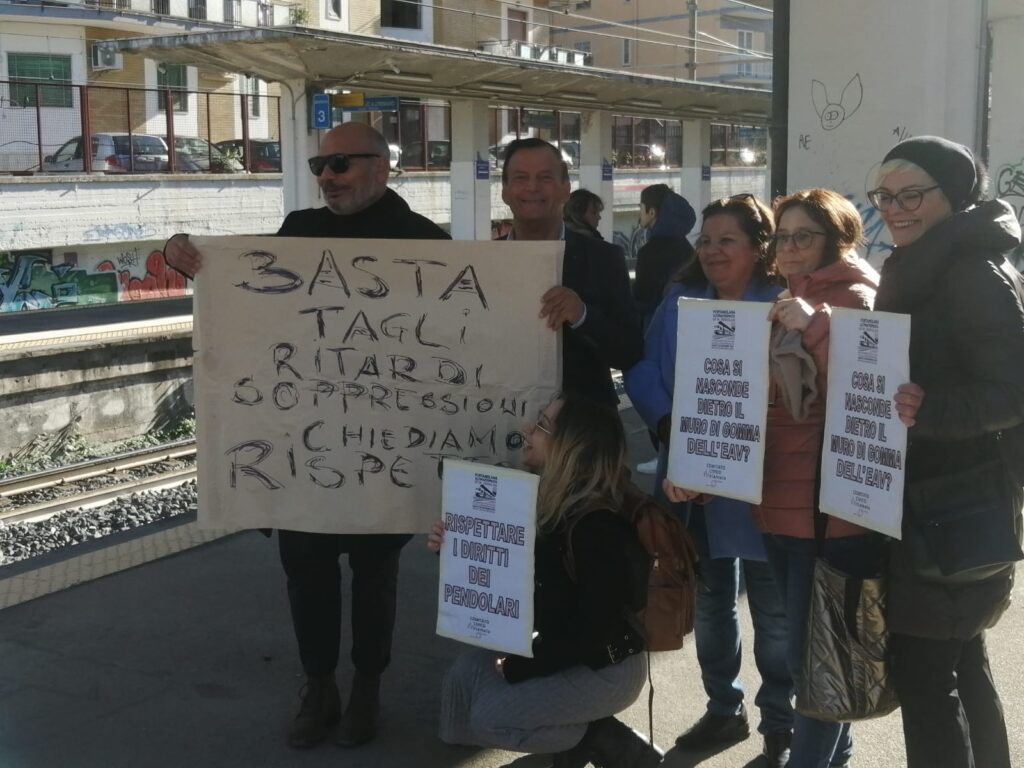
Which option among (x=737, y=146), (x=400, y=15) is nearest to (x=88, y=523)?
(x=737, y=146)

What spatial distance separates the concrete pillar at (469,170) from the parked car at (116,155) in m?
8.57

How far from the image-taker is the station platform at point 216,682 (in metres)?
4.15

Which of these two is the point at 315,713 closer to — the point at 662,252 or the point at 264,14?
the point at 662,252

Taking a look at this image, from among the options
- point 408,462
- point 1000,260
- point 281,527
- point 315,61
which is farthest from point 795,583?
point 315,61

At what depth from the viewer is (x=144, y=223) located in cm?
2808

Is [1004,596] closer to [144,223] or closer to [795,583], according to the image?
[795,583]

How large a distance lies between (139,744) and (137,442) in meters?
12.3

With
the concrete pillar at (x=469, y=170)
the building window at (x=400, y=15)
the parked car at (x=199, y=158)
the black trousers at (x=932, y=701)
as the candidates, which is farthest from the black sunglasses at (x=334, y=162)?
the building window at (x=400, y=15)

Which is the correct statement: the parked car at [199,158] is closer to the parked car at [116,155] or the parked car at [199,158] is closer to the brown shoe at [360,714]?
the parked car at [116,155]

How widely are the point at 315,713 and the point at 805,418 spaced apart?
1971mm

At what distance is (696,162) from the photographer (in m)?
31.2

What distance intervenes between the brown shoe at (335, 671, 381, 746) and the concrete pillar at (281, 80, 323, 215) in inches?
564

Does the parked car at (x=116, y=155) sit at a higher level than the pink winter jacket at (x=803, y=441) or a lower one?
higher

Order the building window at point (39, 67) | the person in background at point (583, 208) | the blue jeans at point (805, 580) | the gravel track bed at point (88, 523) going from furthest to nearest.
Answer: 1. the building window at point (39, 67)
2. the gravel track bed at point (88, 523)
3. the person in background at point (583, 208)
4. the blue jeans at point (805, 580)
